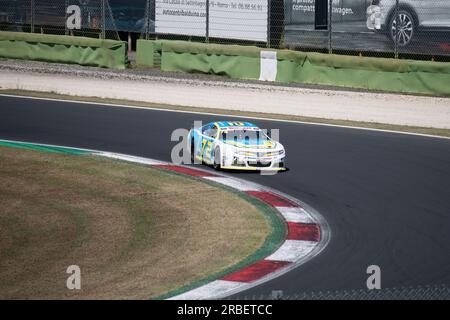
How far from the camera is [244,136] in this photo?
2014 cm

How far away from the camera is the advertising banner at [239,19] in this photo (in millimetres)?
31859

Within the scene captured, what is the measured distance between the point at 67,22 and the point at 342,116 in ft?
43.4

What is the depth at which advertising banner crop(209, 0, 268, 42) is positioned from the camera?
31.9 metres

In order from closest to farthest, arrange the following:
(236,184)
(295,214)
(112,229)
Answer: (112,229) < (295,214) < (236,184)

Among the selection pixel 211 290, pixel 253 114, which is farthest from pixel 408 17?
pixel 211 290

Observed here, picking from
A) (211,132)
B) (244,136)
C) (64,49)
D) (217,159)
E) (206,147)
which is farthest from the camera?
(64,49)

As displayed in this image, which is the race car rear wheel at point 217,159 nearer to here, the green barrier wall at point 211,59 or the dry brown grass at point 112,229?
the dry brown grass at point 112,229

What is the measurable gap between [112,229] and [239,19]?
17941 millimetres

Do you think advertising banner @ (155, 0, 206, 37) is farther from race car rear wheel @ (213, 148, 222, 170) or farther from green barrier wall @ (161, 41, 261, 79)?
race car rear wheel @ (213, 148, 222, 170)

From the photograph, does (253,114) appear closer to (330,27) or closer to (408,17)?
(330,27)

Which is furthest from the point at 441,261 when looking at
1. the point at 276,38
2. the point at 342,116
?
the point at 276,38

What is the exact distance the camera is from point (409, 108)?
2686cm

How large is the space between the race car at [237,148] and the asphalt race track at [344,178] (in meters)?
0.32

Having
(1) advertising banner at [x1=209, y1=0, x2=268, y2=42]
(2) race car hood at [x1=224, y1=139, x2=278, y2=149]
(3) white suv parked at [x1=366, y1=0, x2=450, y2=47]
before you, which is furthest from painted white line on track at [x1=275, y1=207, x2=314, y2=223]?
(1) advertising banner at [x1=209, y1=0, x2=268, y2=42]
